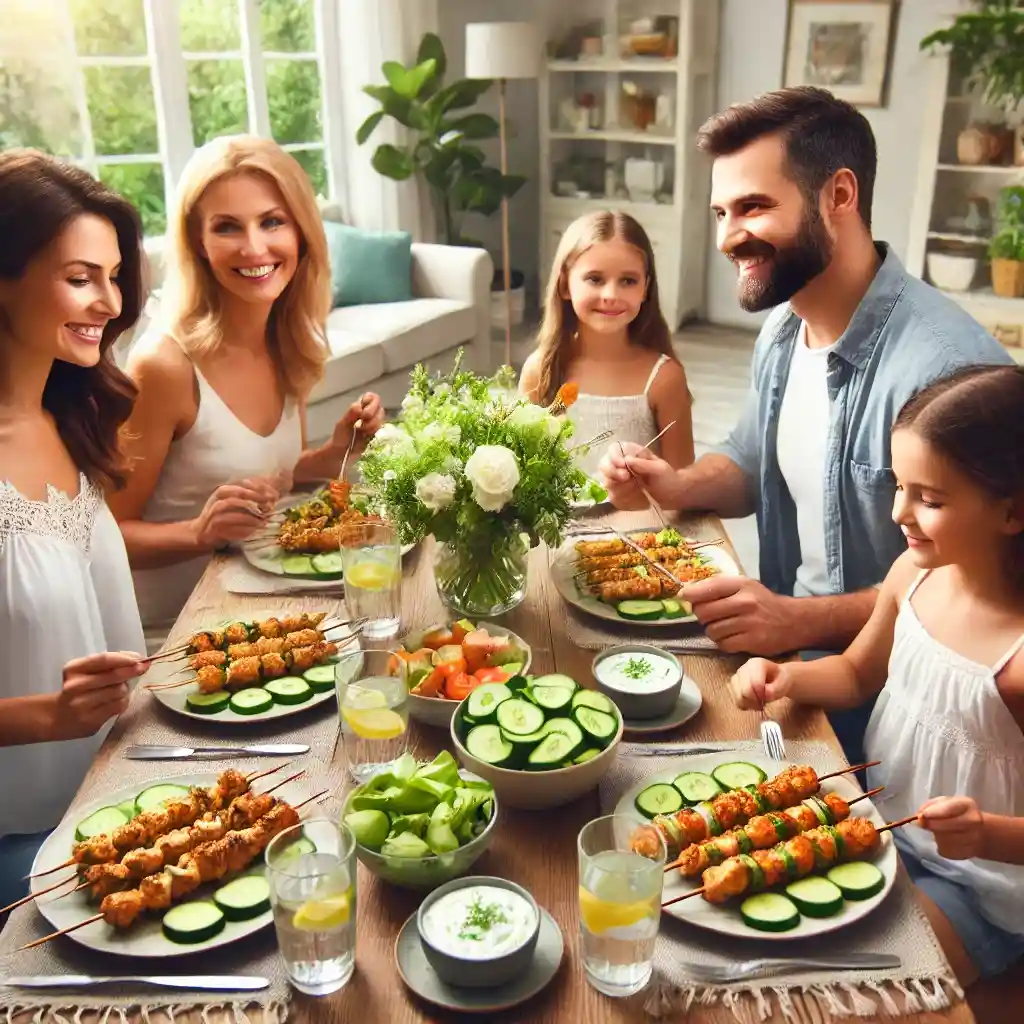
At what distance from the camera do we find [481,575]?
5.27 feet

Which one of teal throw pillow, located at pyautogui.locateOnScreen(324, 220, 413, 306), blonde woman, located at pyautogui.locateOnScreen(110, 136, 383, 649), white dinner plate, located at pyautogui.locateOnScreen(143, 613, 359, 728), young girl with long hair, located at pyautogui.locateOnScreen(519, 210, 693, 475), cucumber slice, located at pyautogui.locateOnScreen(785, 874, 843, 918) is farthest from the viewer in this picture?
teal throw pillow, located at pyautogui.locateOnScreen(324, 220, 413, 306)

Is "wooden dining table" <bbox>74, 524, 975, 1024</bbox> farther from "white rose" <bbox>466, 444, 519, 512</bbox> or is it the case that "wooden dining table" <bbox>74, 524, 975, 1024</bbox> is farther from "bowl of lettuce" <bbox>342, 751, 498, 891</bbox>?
"white rose" <bbox>466, 444, 519, 512</bbox>

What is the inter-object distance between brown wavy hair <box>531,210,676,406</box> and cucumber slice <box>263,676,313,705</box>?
4.40 feet

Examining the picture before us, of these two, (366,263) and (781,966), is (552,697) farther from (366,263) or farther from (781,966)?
(366,263)

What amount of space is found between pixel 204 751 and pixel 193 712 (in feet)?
0.27

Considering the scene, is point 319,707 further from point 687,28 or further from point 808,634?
point 687,28

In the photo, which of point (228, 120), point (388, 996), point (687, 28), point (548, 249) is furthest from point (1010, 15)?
point (388, 996)

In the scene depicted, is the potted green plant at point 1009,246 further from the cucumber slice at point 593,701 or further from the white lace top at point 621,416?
the cucumber slice at point 593,701

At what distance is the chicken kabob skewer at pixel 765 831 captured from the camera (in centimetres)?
109

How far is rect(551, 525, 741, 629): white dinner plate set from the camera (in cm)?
160

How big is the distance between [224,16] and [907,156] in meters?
3.90

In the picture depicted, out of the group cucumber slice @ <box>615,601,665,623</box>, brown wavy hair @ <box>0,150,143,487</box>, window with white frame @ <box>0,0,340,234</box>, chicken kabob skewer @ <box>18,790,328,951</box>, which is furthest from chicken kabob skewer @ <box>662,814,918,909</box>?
window with white frame @ <box>0,0,340,234</box>

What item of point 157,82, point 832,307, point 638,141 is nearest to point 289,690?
point 832,307

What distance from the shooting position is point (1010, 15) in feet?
16.6
